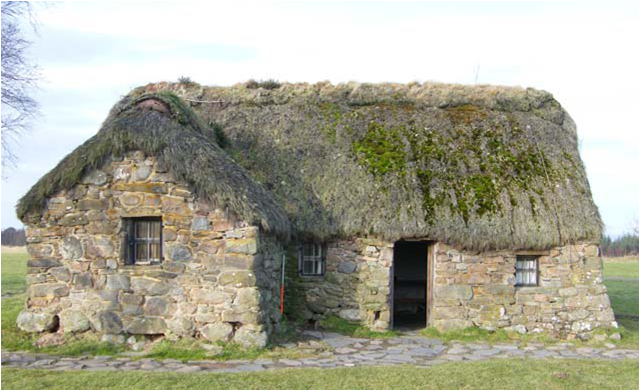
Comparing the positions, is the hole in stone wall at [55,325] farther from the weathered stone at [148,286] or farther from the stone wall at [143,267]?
the weathered stone at [148,286]

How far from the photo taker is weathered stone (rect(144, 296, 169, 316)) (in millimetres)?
11633

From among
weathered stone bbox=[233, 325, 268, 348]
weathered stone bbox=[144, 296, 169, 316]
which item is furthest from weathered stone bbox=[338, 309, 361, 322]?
weathered stone bbox=[144, 296, 169, 316]

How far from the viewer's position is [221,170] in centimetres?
1170

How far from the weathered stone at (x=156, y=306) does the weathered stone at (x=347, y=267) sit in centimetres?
388

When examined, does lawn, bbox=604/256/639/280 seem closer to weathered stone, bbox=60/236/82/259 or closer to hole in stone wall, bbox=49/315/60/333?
weathered stone, bbox=60/236/82/259

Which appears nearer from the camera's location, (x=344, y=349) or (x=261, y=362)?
(x=261, y=362)

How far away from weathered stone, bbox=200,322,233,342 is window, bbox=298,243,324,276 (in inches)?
122

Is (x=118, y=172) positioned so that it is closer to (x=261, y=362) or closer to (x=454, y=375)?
(x=261, y=362)

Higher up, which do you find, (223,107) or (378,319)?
(223,107)

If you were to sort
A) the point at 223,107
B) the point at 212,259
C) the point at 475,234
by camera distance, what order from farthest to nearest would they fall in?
1. the point at 223,107
2. the point at 475,234
3. the point at 212,259

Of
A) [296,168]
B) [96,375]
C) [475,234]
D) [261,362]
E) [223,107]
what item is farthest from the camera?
[223,107]

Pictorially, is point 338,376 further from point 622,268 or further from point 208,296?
point 622,268

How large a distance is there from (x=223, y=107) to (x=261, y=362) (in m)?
7.76

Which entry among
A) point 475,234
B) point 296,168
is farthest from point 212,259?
point 475,234
